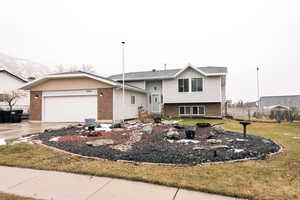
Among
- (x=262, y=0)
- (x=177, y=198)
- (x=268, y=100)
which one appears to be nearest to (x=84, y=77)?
(x=177, y=198)

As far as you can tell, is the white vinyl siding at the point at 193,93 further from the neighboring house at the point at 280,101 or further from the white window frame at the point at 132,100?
the neighboring house at the point at 280,101

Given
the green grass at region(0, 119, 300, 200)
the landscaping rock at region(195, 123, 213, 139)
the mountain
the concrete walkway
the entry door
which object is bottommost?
the concrete walkway

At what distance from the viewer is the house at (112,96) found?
584 inches

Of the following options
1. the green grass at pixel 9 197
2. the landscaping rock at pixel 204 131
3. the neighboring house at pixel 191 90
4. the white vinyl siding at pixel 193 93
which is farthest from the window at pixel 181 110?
the green grass at pixel 9 197

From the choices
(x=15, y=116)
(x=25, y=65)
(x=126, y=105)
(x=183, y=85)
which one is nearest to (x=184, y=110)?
(x=183, y=85)

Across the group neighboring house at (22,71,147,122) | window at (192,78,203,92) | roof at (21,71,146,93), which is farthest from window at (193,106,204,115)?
roof at (21,71,146,93)

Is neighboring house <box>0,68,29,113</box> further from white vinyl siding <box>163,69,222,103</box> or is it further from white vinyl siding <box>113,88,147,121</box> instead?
white vinyl siding <box>163,69,222,103</box>

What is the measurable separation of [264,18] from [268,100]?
27.1 metres

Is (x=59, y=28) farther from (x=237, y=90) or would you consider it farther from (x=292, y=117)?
Result: (x=237, y=90)

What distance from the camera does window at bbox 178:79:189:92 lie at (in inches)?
692

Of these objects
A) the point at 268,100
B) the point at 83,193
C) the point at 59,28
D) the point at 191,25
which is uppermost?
the point at 59,28

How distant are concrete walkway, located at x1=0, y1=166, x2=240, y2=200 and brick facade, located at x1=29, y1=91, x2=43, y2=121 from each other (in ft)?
45.7

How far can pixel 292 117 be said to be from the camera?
1628 centimetres

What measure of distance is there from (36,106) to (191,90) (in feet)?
48.0
